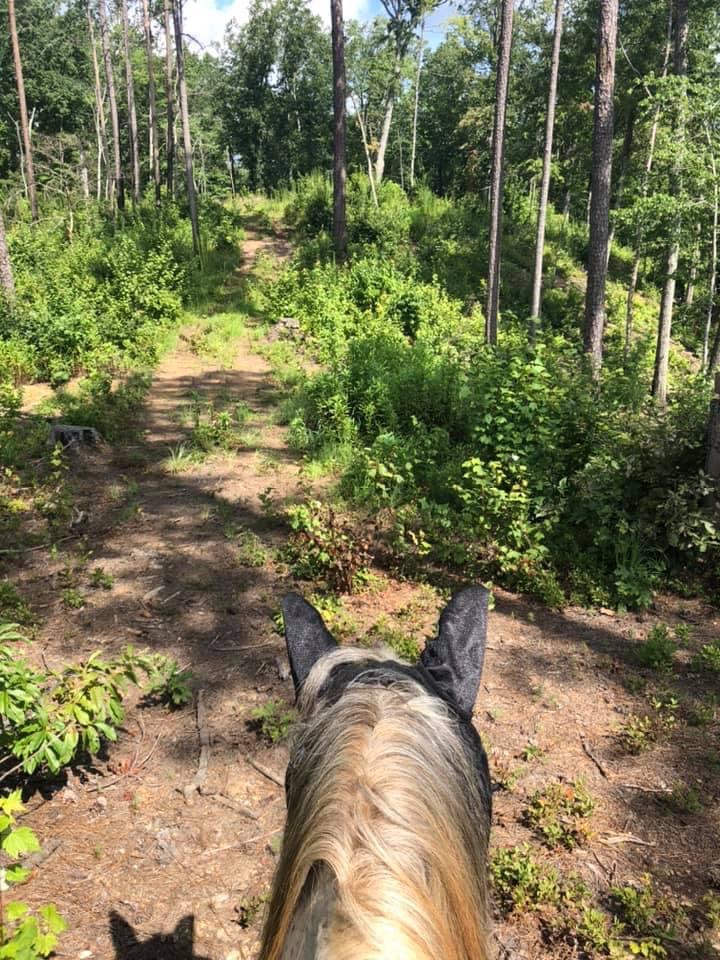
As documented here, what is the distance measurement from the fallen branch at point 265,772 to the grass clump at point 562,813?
1.48 meters

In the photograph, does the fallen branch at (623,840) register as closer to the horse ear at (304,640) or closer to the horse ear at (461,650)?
the horse ear at (461,650)

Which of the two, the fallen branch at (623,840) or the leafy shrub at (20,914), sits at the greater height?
the leafy shrub at (20,914)

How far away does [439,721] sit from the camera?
123 cm

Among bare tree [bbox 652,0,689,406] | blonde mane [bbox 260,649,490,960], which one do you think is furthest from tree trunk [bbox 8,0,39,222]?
blonde mane [bbox 260,649,490,960]

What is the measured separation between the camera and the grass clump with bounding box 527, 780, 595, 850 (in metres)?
3.38

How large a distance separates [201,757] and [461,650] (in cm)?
299

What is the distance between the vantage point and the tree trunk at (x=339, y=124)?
1703cm

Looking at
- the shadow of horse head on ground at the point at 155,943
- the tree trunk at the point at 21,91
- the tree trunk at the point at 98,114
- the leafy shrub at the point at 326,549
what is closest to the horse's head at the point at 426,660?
the shadow of horse head on ground at the point at 155,943

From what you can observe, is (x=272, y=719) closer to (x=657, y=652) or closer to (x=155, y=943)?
(x=155, y=943)

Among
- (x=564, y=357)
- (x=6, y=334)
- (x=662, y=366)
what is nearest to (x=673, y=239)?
(x=662, y=366)

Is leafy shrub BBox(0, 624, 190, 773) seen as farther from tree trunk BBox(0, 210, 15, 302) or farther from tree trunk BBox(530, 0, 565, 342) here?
tree trunk BBox(530, 0, 565, 342)

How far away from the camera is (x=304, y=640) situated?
5.43 ft

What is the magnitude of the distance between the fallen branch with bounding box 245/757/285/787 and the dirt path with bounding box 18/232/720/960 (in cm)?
2

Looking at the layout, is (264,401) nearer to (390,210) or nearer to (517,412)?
(517,412)
